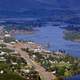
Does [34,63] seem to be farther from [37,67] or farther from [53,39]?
[53,39]

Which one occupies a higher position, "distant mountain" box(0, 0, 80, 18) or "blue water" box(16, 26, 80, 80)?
"distant mountain" box(0, 0, 80, 18)

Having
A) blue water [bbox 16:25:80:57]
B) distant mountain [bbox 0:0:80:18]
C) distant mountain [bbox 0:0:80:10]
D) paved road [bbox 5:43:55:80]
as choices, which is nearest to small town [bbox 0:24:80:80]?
paved road [bbox 5:43:55:80]

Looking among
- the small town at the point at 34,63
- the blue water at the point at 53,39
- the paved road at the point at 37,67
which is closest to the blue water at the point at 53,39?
the blue water at the point at 53,39

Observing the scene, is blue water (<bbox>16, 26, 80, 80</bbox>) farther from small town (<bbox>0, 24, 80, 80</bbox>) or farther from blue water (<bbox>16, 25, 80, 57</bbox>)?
small town (<bbox>0, 24, 80, 80</bbox>)

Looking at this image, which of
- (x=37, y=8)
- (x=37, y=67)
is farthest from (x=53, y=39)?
(x=37, y=8)

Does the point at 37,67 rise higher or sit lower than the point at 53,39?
lower

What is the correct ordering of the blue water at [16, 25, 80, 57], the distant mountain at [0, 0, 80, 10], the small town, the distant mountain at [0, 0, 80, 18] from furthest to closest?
the distant mountain at [0, 0, 80, 10]
the distant mountain at [0, 0, 80, 18]
the blue water at [16, 25, 80, 57]
the small town

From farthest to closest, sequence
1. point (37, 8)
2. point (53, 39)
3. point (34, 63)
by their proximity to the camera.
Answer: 1. point (37, 8)
2. point (53, 39)
3. point (34, 63)

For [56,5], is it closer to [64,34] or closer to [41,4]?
[41,4]

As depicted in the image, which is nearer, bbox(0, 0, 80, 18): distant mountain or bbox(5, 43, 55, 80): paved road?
bbox(5, 43, 55, 80): paved road
